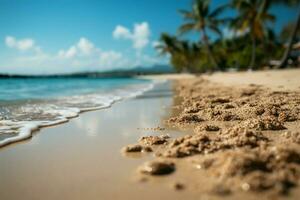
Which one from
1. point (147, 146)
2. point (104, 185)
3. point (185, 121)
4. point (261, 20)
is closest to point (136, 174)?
point (104, 185)

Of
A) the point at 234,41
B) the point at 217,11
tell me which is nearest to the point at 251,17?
the point at 217,11

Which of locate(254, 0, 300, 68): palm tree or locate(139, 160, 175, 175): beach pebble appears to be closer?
locate(139, 160, 175, 175): beach pebble

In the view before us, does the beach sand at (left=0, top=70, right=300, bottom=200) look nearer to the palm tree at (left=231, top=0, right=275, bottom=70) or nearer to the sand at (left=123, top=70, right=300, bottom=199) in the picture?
the sand at (left=123, top=70, right=300, bottom=199)

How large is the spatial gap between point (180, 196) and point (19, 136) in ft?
10.2

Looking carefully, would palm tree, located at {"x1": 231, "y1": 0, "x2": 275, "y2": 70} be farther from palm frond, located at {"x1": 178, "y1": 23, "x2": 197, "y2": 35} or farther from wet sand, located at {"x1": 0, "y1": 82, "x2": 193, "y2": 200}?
wet sand, located at {"x1": 0, "y1": 82, "x2": 193, "y2": 200}

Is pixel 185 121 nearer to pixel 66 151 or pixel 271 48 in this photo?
pixel 66 151

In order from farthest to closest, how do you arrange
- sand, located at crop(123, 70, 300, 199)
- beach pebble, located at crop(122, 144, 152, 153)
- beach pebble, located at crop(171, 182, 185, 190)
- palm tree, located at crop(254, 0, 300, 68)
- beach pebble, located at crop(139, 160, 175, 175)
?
palm tree, located at crop(254, 0, 300, 68) → beach pebble, located at crop(122, 144, 152, 153) → beach pebble, located at crop(139, 160, 175, 175) → beach pebble, located at crop(171, 182, 185, 190) → sand, located at crop(123, 70, 300, 199)

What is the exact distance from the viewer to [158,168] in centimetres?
259

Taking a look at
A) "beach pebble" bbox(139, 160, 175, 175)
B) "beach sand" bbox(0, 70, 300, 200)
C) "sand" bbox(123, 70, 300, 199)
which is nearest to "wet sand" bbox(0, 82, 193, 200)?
"beach sand" bbox(0, 70, 300, 200)

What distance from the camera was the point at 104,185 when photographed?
2430 millimetres

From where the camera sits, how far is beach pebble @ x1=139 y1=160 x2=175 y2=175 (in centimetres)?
257

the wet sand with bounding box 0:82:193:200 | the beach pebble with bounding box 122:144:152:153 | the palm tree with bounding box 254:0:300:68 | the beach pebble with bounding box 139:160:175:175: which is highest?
the palm tree with bounding box 254:0:300:68

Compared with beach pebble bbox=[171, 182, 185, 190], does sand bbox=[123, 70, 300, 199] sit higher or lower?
higher

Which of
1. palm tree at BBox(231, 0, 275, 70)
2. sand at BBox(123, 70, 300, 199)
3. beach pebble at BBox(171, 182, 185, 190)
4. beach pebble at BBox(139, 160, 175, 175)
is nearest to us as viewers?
sand at BBox(123, 70, 300, 199)
